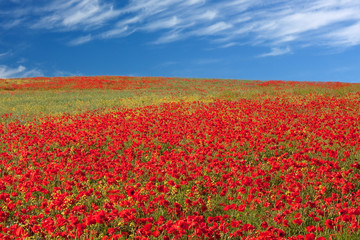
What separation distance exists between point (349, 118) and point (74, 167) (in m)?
11.3

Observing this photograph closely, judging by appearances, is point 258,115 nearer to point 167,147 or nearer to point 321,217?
point 167,147

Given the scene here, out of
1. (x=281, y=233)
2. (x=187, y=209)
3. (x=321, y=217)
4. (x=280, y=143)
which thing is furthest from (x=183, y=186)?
(x=280, y=143)

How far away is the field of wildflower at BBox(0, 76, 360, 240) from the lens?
15.6ft

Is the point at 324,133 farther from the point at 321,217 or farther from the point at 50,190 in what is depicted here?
the point at 50,190

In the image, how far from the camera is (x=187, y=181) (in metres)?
7.05

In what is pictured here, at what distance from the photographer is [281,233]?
3791 mm

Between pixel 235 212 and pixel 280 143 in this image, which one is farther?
pixel 280 143

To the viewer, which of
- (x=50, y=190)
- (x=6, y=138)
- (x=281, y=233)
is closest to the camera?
(x=281, y=233)

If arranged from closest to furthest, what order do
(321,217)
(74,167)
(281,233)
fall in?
(281,233)
(321,217)
(74,167)

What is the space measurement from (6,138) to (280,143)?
9.40m

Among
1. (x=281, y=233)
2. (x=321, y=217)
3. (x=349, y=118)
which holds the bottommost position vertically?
(x=321, y=217)

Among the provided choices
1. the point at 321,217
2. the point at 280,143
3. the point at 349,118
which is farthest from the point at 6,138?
the point at 349,118

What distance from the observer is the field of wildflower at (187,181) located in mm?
4750

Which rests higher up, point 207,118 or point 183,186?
point 207,118
